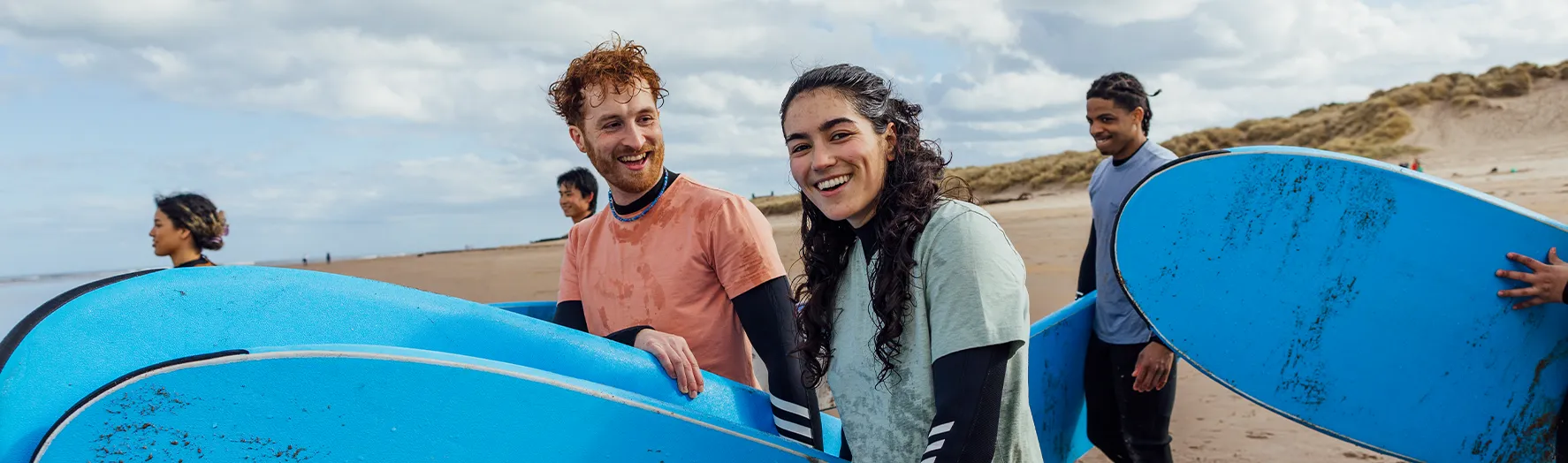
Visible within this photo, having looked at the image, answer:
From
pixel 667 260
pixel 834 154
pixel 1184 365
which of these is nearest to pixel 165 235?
pixel 667 260

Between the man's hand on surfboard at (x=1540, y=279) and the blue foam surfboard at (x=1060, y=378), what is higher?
the man's hand on surfboard at (x=1540, y=279)

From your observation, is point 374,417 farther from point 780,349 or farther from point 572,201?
point 572,201

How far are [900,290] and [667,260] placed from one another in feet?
2.83

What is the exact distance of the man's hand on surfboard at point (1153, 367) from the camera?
8.68 ft

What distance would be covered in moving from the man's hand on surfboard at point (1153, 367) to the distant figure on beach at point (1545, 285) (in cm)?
82

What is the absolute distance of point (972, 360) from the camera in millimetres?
1118

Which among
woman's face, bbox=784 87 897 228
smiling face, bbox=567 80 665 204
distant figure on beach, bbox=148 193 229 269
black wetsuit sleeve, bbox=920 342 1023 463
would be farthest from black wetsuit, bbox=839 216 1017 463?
distant figure on beach, bbox=148 193 229 269

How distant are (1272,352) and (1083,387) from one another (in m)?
0.61

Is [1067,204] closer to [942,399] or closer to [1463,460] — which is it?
[1463,460]

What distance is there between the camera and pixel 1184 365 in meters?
5.69

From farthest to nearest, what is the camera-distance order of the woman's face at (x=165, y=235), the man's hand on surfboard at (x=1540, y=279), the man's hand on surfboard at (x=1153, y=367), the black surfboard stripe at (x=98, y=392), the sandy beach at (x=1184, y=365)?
the sandy beach at (x=1184, y=365), the woman's face at (x=165, y=235), the man's hand on surfboard at (x=1153, y=367), the man's hand on surfboard at (x=1540, y=279), the black surfboard stripe at (x=98, y=392)

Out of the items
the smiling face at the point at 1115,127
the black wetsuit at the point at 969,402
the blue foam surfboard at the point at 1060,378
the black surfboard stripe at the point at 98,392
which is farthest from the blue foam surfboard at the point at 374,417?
the smiling face at the point at 1115,127

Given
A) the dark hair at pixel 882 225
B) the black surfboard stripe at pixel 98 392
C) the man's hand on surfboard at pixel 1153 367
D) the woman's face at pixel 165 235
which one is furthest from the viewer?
the woman's face at pixel 165 235

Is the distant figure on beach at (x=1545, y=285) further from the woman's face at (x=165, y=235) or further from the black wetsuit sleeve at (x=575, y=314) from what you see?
the woman's face at (x=165, y=235)
